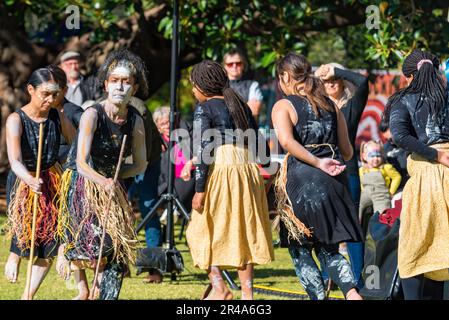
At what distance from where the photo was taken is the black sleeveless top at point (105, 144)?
24.2 feet

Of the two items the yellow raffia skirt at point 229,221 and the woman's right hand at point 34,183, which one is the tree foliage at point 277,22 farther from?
the woman's right hand at point 34,183

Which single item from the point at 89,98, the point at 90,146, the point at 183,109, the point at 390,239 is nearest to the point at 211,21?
the point at 89,98

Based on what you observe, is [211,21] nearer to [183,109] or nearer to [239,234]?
[239,234]

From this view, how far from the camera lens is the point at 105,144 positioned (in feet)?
24.3

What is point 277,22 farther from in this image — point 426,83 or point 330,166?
point 426,83

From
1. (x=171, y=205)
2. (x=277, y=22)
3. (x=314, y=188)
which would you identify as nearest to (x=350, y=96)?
(x=314, y=188)

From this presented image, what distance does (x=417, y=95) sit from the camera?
23.8 ft

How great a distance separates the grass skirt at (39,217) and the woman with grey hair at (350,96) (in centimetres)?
223

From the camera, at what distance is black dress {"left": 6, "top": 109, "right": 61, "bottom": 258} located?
25.8 feet

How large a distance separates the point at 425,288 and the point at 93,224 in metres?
2.12

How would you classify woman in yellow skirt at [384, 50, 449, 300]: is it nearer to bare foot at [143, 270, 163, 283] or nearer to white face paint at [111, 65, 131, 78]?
white face paint at [111, 65, 131, 78]

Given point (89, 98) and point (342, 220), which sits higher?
point (89, 98)
